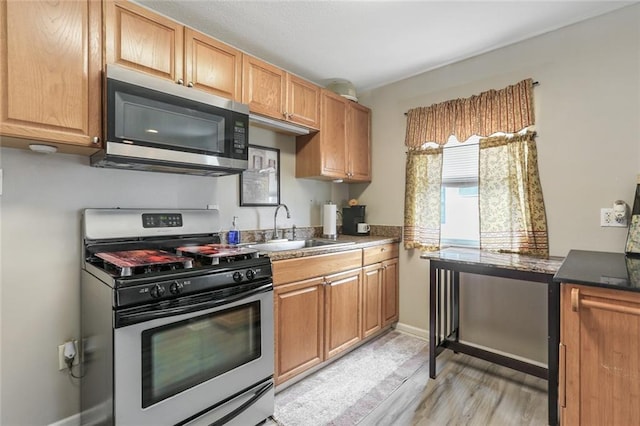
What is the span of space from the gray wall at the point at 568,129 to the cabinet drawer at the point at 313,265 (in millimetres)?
1039

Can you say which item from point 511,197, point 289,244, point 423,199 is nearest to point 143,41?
point 289,244

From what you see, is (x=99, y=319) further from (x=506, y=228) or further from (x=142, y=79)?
(x=506, y=228)

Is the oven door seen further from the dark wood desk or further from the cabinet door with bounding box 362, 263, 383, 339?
the dark wood desk

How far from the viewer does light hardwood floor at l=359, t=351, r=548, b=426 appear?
5.77 ft

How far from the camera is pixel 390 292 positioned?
296 centimetres

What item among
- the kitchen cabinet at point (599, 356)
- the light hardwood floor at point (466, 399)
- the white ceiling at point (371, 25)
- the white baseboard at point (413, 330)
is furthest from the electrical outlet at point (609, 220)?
the white baseboard at point (413, 330)

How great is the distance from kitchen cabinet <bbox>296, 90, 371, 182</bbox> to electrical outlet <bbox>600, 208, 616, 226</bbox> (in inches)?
72.5

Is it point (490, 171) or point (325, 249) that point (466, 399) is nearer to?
point (325, 249)

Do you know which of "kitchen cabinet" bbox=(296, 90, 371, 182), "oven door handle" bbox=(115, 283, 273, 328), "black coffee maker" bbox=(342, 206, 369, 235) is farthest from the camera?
"black coffee maker" bbox=(342, 206, 369, 235)

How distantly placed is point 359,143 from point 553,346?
2202mm

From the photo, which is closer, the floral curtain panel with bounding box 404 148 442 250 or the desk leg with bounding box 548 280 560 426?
the desk leg with bounding box 548 280 560 426

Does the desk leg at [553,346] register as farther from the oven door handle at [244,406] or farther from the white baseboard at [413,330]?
the oven door handle at [244,406]

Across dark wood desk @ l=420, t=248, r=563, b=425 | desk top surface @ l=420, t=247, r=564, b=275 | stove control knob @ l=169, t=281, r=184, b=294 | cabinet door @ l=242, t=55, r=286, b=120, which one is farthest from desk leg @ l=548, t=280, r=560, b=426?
cabinet door @ l=242, t=55, r=286, b=120

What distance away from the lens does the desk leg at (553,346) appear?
170 cm
